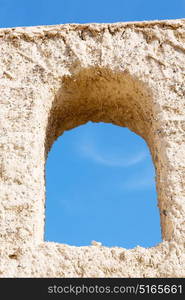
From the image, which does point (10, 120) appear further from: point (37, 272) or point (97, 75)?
Result: point (37, 272)

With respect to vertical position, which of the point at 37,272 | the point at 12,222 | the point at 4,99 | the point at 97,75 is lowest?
the point at 37,272

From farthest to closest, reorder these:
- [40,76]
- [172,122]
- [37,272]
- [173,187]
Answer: [40,76], [172,122], [173,187], [37,272]

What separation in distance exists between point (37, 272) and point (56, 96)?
172cm

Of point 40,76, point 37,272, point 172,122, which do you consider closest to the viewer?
point 37,272

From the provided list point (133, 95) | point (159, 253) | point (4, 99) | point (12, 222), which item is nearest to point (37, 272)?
point (12, 222)

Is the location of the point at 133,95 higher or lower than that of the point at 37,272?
higher

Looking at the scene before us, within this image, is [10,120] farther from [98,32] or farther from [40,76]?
[98,32]

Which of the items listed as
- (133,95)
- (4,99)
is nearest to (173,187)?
(133,95)

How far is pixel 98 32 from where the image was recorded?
16.2 ft

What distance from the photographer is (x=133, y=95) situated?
189 inches

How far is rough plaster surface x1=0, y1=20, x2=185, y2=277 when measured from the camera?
3848mm

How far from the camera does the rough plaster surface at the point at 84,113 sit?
385 cm

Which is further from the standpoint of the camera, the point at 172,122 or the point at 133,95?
the point at 133,95

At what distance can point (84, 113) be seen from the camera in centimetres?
521
